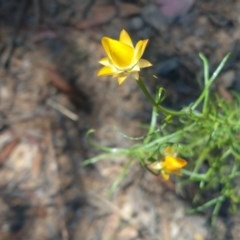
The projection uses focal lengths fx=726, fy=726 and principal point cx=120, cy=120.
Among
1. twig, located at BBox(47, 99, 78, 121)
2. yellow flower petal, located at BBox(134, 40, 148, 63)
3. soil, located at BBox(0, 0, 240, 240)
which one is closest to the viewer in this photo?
yellow flower petal, located at BBox(134, 40, 148, 63)

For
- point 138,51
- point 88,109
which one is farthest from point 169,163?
point 88,109

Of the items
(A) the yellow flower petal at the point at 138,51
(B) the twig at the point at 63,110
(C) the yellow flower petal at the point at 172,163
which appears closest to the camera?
(A) the yellow flower petal at the point at 138,51

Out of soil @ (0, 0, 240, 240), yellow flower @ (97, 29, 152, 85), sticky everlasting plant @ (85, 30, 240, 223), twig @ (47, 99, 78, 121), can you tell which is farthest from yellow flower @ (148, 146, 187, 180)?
twig @ (47, 99, 78, 121)

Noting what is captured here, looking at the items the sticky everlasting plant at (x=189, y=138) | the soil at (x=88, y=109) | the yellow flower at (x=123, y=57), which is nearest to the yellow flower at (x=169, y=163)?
the sticky everlasting plant at (x=189, y=138)

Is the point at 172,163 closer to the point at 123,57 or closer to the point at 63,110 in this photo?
the point at 123,57

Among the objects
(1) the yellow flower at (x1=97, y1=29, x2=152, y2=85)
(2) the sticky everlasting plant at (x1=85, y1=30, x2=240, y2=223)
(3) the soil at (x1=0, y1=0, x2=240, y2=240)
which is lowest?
(3) the soil at (x1=0, y1=0, x2=240, y2=240)

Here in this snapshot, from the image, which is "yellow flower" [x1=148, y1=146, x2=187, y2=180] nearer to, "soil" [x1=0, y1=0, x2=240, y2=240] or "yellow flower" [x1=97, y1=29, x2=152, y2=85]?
"yellow flower" [x1=97, y1=29, x2=152, y2=85]

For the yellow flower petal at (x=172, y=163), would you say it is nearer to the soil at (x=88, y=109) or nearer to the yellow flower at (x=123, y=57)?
the yellow flower at (x=123, y=57)

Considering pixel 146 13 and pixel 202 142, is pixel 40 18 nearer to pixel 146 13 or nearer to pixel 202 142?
pixel 146 13
